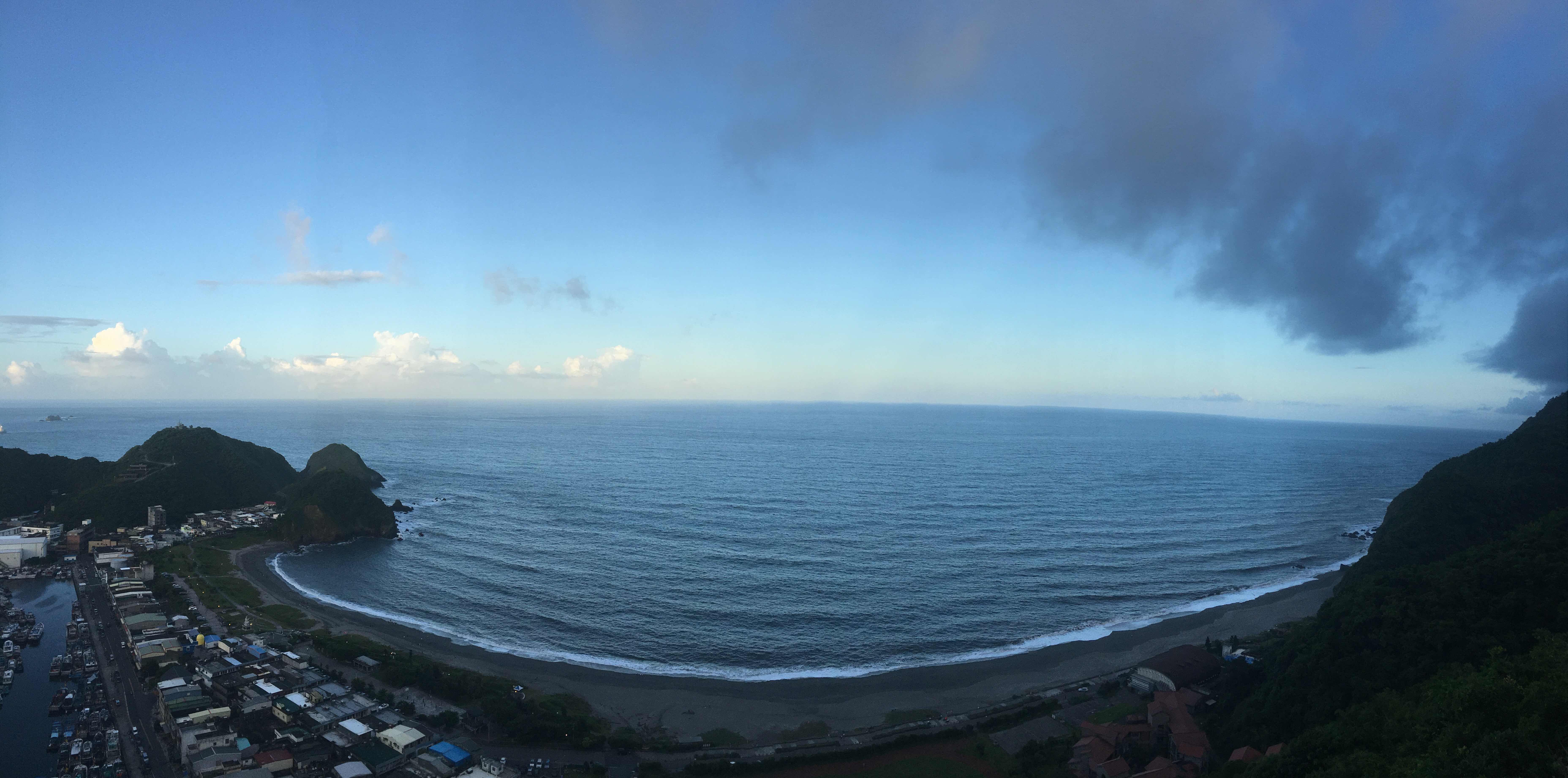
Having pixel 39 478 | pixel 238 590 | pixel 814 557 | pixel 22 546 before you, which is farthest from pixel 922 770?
pixel 39 478

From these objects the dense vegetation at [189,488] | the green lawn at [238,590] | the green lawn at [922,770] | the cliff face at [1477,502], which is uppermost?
the cliff face at [1477,502]

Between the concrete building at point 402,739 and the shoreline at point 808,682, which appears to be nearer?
the concrete building at point 402,739

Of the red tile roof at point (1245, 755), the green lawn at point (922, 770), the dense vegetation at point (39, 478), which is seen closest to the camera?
the red tile roof at point (1245, 755)

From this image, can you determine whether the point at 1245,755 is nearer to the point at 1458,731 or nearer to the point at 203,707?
the point at 1458,731

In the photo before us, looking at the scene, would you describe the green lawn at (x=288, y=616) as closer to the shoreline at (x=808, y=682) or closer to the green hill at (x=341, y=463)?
the shoreline at (x=808, y=682)

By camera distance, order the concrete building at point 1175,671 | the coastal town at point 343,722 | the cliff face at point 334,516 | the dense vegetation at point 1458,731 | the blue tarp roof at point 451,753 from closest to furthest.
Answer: the dense vegetation at point 1458,731 < the coastal town at point 343,722 < the blue tarp roof at point 451,753 < the concrete building at point 1175,671 < the cliff face at point 334,516

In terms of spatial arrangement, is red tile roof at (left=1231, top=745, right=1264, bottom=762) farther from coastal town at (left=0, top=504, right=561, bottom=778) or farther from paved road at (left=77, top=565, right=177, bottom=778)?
paved road at (left=77, top=565, right=177, bottom=778)

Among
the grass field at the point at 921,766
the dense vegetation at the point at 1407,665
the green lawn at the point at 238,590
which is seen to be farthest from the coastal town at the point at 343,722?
the green lawn at the point at 238,590
